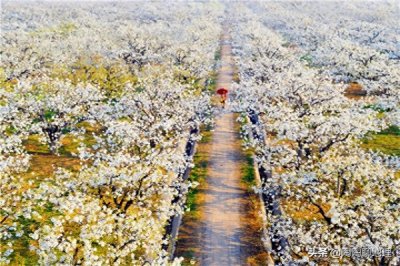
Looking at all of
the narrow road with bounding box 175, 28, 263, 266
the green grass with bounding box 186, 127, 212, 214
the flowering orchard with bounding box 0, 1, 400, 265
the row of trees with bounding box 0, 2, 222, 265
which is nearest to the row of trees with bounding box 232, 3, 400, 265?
the flowering orchard with bounding box 0, 1, 400, 265

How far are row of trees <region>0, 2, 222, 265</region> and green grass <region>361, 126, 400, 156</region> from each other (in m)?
22.9

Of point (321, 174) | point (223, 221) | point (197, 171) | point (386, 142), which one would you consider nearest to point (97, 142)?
point (197, 171)

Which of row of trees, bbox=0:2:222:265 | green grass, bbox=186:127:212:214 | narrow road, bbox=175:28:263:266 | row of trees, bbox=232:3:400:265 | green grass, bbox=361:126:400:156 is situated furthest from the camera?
green grass, bbox=361:126:400:156

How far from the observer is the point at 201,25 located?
128 m

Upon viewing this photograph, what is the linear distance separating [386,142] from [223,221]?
30372mm

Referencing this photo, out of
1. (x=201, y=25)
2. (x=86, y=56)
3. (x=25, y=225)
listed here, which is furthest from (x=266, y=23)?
(x=25, y=225)

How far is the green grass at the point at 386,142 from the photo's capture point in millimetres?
54812

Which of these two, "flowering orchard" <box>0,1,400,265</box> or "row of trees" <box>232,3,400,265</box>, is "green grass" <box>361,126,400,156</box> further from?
"row of trees" <box>232,3,400,265</box>

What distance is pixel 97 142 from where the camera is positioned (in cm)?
5391

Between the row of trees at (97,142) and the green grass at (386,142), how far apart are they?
75.0 ft

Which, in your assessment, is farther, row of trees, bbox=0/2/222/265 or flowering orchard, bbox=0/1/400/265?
flowering orchard, bbox=0/1/400/265

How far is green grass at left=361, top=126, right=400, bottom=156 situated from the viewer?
180 feet

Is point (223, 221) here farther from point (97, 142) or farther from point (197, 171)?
point (97, 142)

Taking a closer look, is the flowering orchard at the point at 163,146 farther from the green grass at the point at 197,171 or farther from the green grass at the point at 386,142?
the green grass at the point at 197,171
